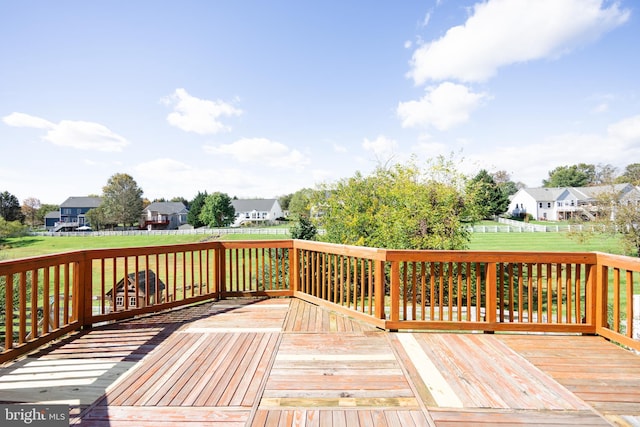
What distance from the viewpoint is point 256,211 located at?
5153 cm

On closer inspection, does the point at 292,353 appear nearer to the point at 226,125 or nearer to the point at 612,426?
the point at 612,426

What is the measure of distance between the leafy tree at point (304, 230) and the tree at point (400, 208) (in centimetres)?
56

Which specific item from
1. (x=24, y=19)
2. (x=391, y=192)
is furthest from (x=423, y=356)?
(x=24, y=19)

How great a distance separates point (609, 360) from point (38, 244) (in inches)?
1468

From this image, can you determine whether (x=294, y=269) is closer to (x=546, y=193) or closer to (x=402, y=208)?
(x=402, y=208)

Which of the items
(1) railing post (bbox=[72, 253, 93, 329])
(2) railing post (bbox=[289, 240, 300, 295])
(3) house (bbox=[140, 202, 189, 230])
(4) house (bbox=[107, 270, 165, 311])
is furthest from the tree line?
(3) house (bbox=[140, 202, 189, 230])

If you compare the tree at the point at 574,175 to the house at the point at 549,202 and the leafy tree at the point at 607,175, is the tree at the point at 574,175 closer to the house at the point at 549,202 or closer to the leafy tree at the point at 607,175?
the house at the point at 549,202

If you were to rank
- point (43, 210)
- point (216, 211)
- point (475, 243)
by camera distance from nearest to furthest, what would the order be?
point (475, 243)
point (216, 211)
point (43, 210)

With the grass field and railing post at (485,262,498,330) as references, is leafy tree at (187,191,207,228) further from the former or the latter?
railing post at (485,262,498,330)

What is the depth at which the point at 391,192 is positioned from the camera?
30.0ft

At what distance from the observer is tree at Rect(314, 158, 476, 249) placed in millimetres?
8461

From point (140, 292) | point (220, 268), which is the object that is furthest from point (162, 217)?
point (220, 268)

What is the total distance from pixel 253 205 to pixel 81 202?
89.6ft

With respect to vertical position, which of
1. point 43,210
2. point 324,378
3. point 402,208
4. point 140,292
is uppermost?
point 43,210
